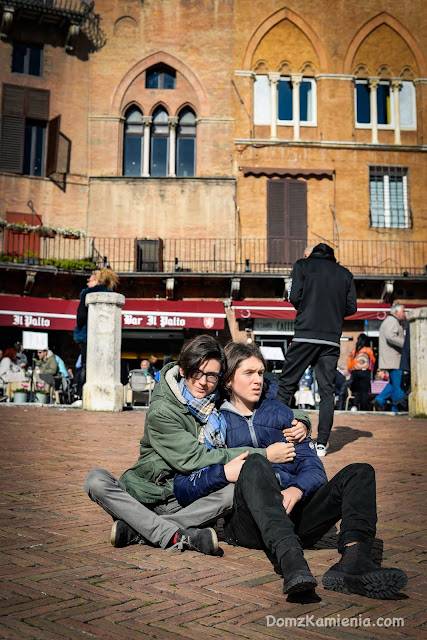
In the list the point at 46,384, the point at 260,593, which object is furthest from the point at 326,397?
the point at 46,384

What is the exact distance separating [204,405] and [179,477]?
0.40 m

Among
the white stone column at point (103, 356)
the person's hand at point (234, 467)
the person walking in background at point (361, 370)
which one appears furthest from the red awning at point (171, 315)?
the person's hand at point (234, 467)

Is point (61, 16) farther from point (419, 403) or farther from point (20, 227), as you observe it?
point (419, 403)

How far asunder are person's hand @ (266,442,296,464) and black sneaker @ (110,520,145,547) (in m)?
0.82

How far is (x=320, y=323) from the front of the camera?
6.24 meters

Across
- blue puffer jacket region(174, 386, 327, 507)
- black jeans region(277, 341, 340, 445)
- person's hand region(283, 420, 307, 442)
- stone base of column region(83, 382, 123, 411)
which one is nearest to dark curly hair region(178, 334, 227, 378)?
blue puffer jacket region(174, 386, 327, 507)

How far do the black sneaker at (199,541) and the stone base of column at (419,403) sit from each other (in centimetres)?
856

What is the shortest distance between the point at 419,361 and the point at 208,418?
28.3 feet

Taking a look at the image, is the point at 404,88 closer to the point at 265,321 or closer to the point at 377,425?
the point at 265,321

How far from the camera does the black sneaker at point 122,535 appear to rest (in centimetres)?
348

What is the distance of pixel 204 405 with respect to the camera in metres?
3.51

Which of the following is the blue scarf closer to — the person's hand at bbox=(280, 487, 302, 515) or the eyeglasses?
the eyeglasses

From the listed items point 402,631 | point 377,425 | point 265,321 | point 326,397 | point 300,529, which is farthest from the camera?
point 265,321

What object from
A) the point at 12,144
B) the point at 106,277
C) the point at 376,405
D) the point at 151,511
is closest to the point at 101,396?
the point at 106,277
